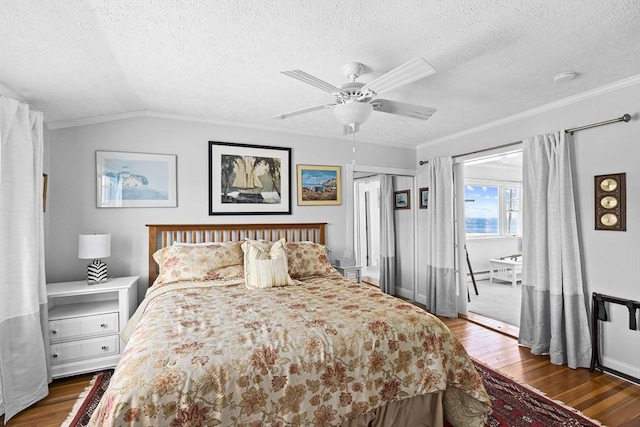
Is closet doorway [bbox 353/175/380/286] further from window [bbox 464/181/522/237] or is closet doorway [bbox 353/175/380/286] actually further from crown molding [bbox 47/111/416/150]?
crown molding [bbox 47/111/416/150]

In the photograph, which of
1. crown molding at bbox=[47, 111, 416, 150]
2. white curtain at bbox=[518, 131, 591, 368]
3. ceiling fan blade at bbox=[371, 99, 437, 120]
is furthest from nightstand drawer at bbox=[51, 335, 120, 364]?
white curtain at bbox=[518, 131, 591, 368]

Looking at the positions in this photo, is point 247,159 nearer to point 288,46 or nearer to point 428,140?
point 288,46

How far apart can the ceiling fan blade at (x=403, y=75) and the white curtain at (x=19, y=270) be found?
8.14 ft

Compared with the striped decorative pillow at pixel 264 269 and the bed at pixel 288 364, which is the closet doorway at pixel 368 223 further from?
the bed at pixel 288 364

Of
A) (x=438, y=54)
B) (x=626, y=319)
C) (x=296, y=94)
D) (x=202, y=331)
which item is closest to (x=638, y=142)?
(x=626, y=319)

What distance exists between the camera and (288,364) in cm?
160

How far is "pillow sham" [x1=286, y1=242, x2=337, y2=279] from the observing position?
10.9 ft

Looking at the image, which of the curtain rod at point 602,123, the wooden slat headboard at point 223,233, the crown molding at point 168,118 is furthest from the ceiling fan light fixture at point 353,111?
the curtain rod at point 602,123

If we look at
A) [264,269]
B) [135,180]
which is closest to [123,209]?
[135,180]

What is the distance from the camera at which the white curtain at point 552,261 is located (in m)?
2.89

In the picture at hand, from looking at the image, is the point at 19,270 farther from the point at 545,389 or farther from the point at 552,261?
the point at 552,261

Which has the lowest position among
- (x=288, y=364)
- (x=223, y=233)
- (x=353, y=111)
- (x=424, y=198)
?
(x=288, y=364)

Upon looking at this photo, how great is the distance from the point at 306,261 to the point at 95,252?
1972 mm

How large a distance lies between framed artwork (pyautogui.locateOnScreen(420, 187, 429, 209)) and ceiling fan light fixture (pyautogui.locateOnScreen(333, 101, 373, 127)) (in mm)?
2886
